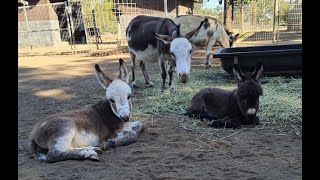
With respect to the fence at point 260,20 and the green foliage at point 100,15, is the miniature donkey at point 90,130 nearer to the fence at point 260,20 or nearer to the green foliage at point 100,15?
the fence at point 260,20

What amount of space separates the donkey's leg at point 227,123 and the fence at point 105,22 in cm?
1407

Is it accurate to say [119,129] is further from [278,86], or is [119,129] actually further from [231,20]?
[231,20]

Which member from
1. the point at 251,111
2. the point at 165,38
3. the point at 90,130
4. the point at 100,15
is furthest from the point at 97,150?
the point at 100,15

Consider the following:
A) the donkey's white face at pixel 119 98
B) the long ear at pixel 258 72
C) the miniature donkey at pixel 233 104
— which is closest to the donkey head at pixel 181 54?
the miniature donkey at pixel 233 104

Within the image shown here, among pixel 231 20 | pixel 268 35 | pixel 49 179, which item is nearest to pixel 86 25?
pixel 231 20

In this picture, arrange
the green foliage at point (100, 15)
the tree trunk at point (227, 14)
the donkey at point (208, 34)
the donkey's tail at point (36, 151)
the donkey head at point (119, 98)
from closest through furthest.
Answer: the donkey's tail at point (36, 151) → the donkey head at point (119, 98) → the donkey at point (208, 34) → the tree trunk at point (227, 14) → the green foliage at point (100, 15)

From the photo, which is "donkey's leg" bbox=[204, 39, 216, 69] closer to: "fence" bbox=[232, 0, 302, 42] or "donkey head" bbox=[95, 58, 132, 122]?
"donkey head" bbox=[95, 58, 132, 122]

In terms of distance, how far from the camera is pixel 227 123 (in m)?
4.70

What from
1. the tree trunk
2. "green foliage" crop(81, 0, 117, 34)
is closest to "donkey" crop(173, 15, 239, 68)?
the tree trunk

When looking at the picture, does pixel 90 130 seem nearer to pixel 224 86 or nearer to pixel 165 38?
pixel 165 38

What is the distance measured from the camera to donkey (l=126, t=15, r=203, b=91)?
20.1ft

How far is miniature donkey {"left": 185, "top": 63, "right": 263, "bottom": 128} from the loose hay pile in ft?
0.66

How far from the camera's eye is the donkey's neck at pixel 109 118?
14.4ft

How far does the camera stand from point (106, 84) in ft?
14.8
